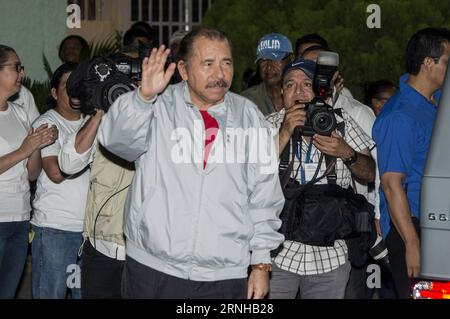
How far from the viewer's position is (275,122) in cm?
665

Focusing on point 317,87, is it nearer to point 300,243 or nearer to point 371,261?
point 300,243

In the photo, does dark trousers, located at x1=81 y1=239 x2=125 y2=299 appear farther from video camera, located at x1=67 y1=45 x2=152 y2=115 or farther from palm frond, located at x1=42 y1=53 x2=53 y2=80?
palm frond, located at x1=42 y1=53 x2=53 y2=80

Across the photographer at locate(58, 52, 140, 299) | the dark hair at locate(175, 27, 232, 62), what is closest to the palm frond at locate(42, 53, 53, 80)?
the photographer at locate(58, 52, 140, 299)

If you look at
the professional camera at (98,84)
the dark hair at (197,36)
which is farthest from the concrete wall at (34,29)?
the dark hair at (197,36)

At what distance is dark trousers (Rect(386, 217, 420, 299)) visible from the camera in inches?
241

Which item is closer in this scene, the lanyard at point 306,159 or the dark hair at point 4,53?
the lanyard at point 306,159

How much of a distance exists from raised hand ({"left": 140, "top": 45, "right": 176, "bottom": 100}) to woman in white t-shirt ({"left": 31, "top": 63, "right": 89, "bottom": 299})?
2.29 meters

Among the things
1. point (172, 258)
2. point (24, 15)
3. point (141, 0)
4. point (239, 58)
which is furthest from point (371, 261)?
point (141, 0)

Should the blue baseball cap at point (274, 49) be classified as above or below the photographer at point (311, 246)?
above

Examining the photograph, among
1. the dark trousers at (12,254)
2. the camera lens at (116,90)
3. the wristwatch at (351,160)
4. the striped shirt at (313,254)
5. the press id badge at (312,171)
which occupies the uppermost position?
the camera lens at (116,90)

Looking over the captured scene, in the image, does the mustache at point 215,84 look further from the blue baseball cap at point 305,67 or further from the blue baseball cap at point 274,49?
the blue baseball cap at point 274,49

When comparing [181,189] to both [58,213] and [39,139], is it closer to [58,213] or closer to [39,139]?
[39,139]

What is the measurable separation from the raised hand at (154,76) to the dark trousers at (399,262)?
1740 mm

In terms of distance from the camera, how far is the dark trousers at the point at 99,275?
21.5ft
